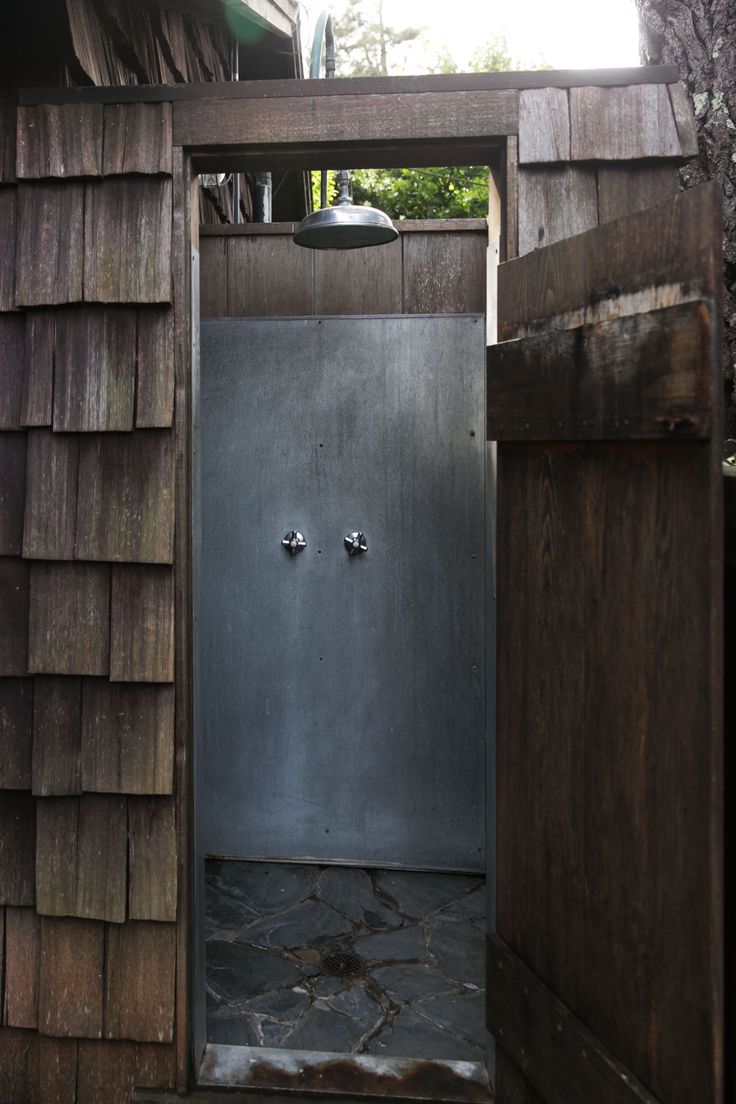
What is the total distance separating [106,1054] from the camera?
7.36 ft

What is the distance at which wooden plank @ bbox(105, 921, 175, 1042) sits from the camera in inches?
86.7

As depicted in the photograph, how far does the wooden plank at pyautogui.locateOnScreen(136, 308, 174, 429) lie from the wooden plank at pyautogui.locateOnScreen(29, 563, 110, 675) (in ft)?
1.24

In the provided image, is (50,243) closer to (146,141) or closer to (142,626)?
(146,141)

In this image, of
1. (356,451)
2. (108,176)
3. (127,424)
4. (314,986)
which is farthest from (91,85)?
(314,986)

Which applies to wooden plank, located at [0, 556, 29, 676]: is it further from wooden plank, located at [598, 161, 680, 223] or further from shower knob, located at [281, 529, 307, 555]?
wooden plank, located at [598, 161, 680, 223]

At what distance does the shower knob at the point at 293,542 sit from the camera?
11.5ft

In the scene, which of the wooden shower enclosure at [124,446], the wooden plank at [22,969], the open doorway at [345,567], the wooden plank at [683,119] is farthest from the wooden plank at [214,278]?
the wooden plank at [22,969]

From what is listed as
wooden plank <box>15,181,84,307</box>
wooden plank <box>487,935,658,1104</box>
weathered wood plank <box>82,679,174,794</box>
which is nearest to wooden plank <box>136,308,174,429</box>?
wooden plank <box>15,181,84,307</box>

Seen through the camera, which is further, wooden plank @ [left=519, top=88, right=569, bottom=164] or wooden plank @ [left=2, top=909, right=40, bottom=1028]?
wooden plank @ [left=2, top=909, right=40, bottom=1028]

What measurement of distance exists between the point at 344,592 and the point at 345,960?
1.30m

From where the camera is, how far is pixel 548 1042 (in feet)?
4.77

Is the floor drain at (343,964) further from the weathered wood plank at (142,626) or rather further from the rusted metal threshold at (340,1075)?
the weathered wood plank at (142,626)

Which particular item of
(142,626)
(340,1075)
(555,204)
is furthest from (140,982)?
(555,204)

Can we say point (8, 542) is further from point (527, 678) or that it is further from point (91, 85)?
point (527, 678)
